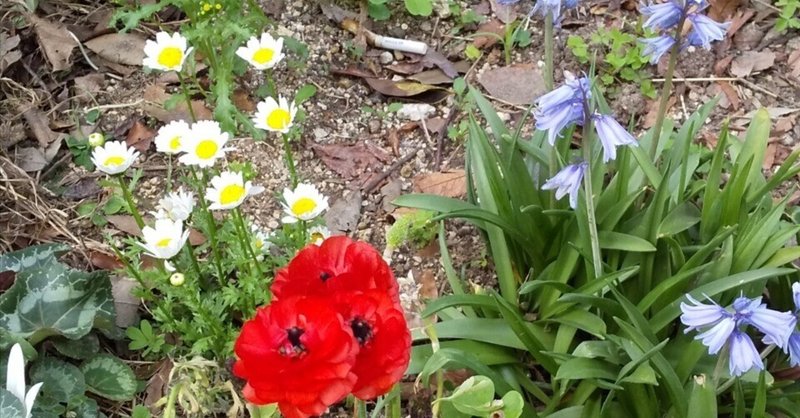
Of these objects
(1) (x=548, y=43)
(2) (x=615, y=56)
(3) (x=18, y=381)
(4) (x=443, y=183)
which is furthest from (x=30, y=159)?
(2) (x=615, y=56)

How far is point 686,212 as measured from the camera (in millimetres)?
2295

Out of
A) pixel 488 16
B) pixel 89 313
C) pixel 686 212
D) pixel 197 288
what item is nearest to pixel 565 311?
pixel 686 212

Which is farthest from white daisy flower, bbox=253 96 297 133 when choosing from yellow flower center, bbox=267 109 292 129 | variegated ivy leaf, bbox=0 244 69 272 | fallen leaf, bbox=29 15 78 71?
fallen leaf, bbox=29 15 78 71

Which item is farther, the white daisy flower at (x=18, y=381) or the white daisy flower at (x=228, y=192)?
the white daisy flower at (x=228, y=192)

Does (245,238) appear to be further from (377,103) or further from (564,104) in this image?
(377,103)

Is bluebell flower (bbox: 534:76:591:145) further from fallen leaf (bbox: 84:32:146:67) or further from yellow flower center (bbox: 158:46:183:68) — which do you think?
fallen leaf (bbox: 84:32:146:67)

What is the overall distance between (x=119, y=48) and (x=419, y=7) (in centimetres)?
125

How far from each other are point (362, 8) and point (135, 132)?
1.05 metres

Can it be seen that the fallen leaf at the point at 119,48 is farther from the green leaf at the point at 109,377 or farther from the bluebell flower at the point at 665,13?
the bluebell flower at the point at 665,13

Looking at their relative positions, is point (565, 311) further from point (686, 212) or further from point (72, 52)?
point (72, 52)

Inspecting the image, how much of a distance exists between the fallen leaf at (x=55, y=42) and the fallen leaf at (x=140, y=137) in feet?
1.48

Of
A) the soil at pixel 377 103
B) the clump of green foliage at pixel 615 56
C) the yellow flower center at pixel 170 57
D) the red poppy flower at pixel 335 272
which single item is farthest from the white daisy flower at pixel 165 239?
the clump of green foliage at pixel 615 56

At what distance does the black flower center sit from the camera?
1.31 metres

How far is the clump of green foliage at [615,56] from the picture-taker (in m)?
3.26
